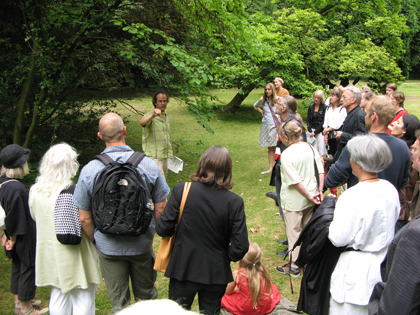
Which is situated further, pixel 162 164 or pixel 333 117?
pixel 333 117

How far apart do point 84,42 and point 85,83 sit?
1.42 metres

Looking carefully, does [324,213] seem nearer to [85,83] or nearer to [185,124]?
[85,83]

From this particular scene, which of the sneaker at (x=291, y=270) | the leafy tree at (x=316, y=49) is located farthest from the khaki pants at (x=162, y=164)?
the leafy tree at (x=316, y=49)

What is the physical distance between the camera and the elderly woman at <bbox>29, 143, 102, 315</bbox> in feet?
8.79

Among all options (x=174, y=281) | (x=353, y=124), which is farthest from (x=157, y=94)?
(x=174, y=281)

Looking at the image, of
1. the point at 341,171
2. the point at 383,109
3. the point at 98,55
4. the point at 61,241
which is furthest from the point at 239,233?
the point at 98,55

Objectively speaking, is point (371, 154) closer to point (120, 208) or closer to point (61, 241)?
point (120, 208)

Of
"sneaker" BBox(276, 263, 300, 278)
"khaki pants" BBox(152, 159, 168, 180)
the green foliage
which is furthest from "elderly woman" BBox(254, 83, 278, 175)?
the green foliage

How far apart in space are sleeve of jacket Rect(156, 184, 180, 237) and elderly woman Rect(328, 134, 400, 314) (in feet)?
3.66

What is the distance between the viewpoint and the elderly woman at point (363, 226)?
229 cm

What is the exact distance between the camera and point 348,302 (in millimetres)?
2410

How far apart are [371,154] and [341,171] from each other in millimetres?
732

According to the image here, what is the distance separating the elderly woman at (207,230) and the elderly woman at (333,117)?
4.42m

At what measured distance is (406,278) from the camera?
53.4 inches
